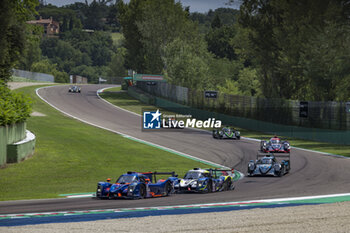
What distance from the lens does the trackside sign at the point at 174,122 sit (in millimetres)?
60094

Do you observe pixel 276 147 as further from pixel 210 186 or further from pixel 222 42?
pixel 222 42

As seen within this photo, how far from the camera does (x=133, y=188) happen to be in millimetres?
20062

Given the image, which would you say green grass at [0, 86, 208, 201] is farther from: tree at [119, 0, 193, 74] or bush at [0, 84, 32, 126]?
tree at [119, 0, 193, 74]

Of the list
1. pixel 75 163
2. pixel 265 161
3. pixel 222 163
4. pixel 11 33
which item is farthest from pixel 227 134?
pixel 11 33

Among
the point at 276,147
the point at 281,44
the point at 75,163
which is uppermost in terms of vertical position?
the point at 281,44

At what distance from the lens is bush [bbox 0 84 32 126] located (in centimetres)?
3026

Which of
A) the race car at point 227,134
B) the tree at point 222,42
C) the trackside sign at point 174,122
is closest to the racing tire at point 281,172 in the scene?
the race car at point 227,134

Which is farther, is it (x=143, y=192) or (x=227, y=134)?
(x=227, y=134)

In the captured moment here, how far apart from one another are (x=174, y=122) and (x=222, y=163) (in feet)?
76.3

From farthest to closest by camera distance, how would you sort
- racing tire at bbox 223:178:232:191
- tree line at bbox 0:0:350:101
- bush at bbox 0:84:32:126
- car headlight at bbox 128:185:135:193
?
1. tree line at bbox 0:0:350:101
2. bush at bbox 0:84:32:126
3. racing tire at bbox 223:178:232:191
4. car headlight at bbox 128:185:135:193

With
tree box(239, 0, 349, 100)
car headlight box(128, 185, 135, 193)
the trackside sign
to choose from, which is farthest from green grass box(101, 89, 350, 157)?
car headlight box(128, 185, 135, 193)

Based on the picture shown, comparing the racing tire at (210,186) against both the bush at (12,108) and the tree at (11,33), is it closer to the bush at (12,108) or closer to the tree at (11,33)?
the bush at (12,108)

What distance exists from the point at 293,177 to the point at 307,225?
54.2 feet

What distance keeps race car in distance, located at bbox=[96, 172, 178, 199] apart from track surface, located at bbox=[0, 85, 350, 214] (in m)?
0.54
